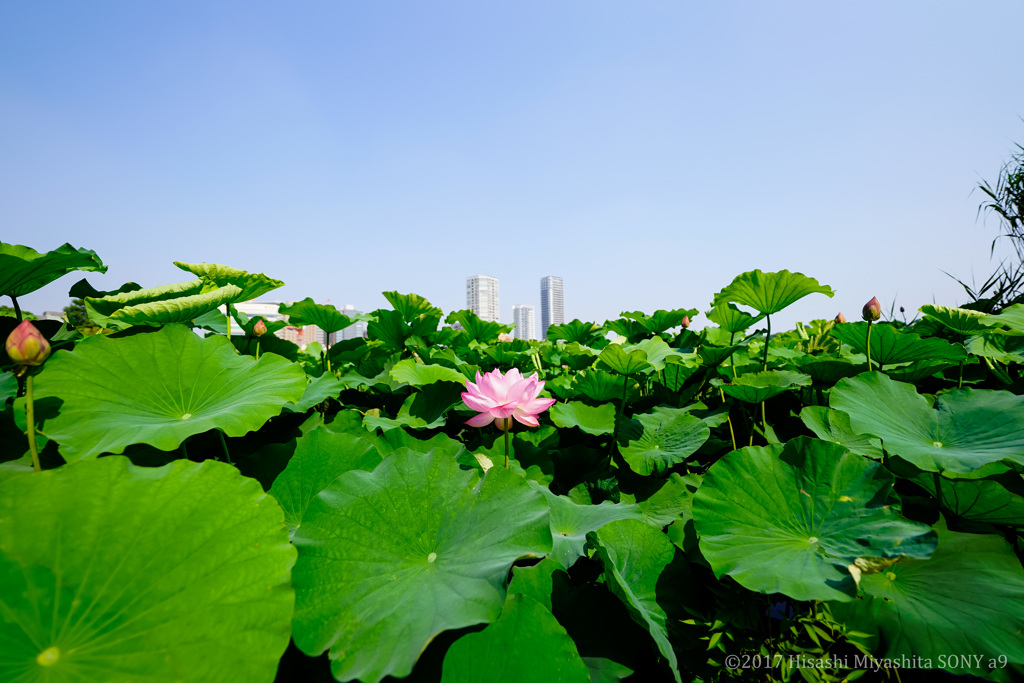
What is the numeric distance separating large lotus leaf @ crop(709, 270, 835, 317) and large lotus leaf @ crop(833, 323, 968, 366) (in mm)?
275

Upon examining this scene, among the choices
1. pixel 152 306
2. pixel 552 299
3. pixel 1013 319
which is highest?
pixel 152 306

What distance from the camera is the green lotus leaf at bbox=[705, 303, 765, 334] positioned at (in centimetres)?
187

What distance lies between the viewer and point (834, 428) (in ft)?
3.52

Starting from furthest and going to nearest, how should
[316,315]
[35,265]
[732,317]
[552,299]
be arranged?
[552,299], [316,315], [732,317], [35,265]

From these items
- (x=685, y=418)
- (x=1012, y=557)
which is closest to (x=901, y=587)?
(x=1012, y=557)

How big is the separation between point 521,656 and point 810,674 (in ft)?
1.15

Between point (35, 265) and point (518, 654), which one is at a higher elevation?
point (35, 265)

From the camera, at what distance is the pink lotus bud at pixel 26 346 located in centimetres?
59

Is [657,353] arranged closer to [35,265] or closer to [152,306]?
[152,306]

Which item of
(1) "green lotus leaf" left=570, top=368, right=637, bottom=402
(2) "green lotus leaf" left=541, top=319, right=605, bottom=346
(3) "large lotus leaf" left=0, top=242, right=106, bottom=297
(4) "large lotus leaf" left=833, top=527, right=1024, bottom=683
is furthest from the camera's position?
(2) "green lotus leaf" left=541, top=319, right=605, bottom=346

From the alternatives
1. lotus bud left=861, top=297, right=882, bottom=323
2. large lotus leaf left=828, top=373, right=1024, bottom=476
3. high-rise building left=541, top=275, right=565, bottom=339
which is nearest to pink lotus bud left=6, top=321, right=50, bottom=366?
large lotus leaf left=828, top=373, right=1024, bottom=476

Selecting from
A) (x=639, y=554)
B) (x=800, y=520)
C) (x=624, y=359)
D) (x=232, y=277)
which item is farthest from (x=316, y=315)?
(x=800, y=520)

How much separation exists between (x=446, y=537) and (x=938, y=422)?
1108mm

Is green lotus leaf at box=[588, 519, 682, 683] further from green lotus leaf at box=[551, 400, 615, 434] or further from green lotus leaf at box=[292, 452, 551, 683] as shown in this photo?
green lotus leaf at box=[551, 400, 615, 434]
